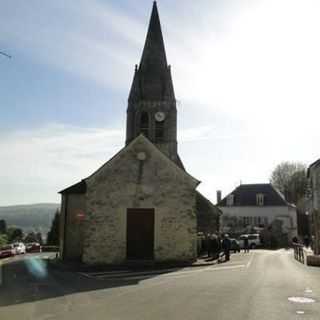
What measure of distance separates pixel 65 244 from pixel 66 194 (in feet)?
10.1

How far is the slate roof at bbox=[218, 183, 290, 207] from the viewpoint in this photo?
53031 mm

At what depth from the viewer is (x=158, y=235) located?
22875 millimetres

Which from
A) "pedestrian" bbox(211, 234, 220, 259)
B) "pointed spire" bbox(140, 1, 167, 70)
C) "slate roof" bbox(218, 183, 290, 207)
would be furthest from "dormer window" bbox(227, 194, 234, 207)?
"pedestrian" bbox(211, 234, 220, 259)

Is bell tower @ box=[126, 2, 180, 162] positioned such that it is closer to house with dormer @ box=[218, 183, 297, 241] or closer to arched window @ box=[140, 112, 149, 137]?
arched window @ box=[140, 112, 149, 137]

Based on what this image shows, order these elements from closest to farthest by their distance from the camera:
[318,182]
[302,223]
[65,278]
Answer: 1. [65,278]
2. [318,182]
3. [302,223]

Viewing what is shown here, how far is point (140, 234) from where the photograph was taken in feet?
75.2

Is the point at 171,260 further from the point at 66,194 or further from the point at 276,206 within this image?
the point at 276,206

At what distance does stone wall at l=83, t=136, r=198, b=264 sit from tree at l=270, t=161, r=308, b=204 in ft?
Answer: 134

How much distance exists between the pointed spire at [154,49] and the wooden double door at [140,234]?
59.5 ft

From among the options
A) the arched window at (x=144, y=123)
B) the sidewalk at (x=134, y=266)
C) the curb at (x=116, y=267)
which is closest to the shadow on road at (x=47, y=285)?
the curb at (x=116, y=267)

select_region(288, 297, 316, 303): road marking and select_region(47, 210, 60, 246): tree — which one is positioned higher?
select_region(47, 210, 60, 246): tree

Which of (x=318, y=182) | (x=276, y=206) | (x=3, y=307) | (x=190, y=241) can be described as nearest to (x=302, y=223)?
(x=276, y=206)

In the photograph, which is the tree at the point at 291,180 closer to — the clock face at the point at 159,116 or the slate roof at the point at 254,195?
the slate roof at the point at 254,195

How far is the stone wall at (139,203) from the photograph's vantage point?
74.4 ft
